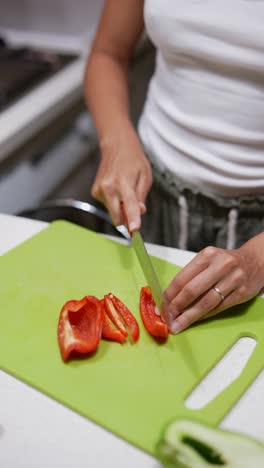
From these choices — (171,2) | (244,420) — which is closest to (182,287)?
(244,420)

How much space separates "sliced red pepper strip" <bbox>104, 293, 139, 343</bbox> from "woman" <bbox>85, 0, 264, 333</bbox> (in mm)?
53

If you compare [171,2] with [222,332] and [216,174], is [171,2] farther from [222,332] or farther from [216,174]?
[222,332]

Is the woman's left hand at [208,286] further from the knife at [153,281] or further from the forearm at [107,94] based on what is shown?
the forearm at [107,94]

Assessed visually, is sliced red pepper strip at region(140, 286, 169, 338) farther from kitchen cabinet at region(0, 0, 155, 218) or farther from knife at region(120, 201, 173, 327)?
kitchen cabinet at region(0, 0, 155, 218)

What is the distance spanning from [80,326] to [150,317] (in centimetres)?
10

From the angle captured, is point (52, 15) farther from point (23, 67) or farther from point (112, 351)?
point (112, 351)

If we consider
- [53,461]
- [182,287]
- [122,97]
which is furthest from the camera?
[122,97]

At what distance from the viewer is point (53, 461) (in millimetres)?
609

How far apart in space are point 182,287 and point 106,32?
2.03 feet

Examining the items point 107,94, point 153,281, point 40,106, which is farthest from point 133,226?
point 40,106

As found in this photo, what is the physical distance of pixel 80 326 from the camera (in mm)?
773

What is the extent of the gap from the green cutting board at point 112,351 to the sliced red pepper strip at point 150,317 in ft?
0.04

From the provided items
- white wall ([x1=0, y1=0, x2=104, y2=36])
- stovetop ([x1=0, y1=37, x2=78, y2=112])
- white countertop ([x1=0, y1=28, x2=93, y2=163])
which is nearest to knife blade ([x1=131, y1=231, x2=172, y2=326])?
white countertop ([x1=0, y1=28, x2=93, y2=163])

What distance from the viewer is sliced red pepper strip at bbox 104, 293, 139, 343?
743mm
